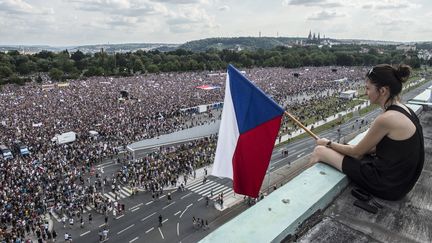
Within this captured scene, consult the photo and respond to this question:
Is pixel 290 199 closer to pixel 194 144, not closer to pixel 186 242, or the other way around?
pixel 186 242

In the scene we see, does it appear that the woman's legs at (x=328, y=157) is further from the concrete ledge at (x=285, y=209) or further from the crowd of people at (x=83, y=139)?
the crowd of people at (x=83, y=139)

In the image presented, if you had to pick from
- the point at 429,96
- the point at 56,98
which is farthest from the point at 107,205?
the point at 56,98

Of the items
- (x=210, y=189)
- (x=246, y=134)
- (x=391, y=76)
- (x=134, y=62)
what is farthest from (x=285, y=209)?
(x=134, y=62)

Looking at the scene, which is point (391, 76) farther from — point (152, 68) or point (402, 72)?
point (152, 68)

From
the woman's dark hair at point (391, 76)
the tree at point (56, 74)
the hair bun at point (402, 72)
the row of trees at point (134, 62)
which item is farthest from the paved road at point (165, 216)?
the tree at point (56, 74)

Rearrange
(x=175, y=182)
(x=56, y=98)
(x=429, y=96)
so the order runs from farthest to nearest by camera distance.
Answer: (x=56, y=98) < (x=175, y=182) < (x=429, y=96)
